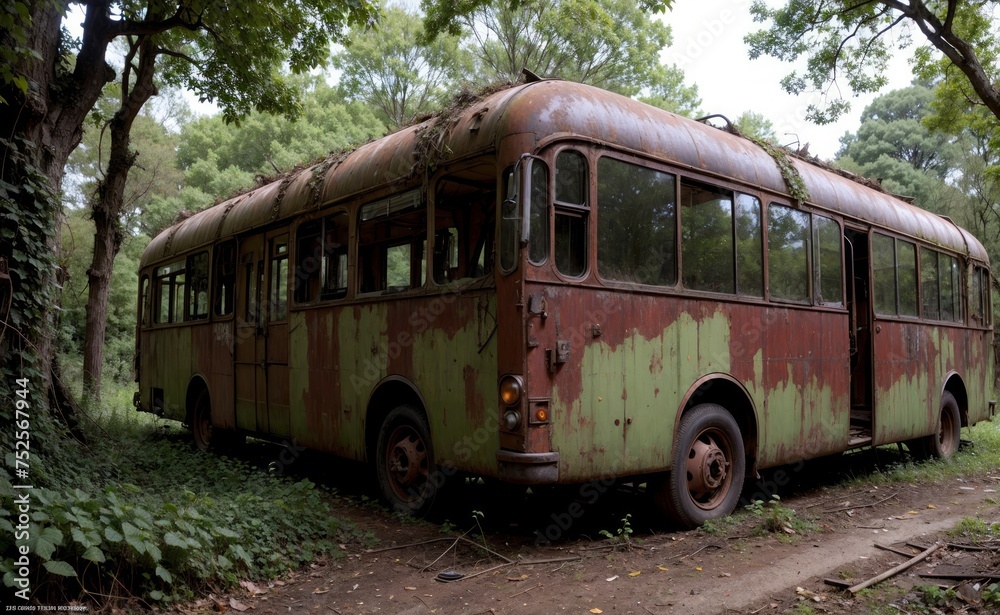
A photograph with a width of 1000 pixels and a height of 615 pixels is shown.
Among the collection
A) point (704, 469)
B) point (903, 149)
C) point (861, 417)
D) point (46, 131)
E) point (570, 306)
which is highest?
point (903, 149)

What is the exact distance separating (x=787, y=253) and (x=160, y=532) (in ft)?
19.0

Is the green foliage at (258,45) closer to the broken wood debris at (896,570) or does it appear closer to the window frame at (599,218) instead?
the window frame at (599,218)

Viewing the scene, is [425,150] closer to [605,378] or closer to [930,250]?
[605,378]

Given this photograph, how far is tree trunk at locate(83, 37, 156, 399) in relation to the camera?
10.8 metres

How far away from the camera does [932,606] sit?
3.90 meters

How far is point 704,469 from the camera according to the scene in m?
5.79

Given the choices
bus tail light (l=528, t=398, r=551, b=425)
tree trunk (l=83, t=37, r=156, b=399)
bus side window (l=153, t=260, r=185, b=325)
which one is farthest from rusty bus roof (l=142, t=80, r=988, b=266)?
tree trunk (l=83, t=37, r=156, b=399)

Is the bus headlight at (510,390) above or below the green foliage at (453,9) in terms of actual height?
below

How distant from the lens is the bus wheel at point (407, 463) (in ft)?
19.1

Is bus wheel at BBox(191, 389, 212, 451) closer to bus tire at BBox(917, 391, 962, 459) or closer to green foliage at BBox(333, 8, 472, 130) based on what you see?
bus tire at BBox(917, 391, 962, 459)

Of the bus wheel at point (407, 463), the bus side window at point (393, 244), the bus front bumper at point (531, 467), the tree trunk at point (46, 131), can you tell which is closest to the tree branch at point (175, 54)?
the tree trunk at point (46, 131)

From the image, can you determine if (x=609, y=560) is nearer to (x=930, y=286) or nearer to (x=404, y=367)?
(x=404, y=367)

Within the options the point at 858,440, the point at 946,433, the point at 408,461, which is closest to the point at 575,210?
the point at 408,461

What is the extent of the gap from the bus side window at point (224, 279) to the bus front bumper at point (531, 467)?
210 inches
